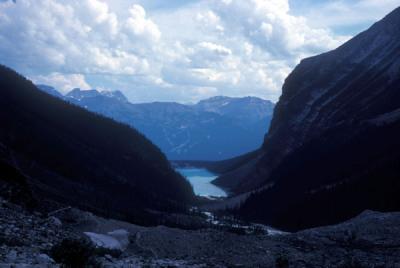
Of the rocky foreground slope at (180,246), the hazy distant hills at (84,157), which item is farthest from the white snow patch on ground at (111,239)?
the hazy distant hills at (84,157)

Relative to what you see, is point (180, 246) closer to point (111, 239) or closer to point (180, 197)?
point (111, 239)

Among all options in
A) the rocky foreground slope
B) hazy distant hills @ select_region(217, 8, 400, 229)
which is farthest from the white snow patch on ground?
hazy distant hills @ select_region(217, 8, 400, 229)

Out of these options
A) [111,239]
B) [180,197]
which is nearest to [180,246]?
[111,239]

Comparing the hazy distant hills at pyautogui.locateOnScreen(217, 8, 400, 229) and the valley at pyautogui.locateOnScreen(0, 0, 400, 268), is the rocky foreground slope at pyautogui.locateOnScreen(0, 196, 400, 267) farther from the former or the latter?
the hazy distant hills at pyautogui.locateOnScreen(217, 8, 400, 229)

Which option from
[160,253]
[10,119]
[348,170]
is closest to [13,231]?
[160,253]

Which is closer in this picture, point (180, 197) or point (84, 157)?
point (84, 157)
